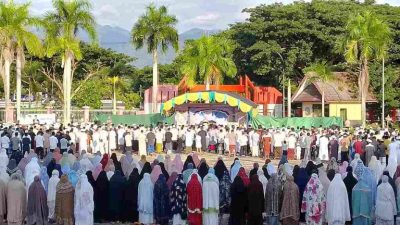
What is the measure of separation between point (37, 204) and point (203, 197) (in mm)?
3195

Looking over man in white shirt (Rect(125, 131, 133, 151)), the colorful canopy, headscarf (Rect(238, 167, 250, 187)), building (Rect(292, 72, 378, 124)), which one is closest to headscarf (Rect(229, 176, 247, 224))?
headscarf (Rect(238, 167, 250, 187))

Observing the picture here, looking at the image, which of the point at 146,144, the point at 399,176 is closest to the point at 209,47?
the point at 146,144

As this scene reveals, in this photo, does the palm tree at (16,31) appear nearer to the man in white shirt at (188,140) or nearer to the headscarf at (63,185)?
the man in white shirt at (188,140)

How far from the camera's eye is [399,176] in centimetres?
1341

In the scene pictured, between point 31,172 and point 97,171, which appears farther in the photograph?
point 97,171

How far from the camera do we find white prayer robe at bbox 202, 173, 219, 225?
1291cm

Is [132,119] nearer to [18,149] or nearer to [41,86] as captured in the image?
[18,149]

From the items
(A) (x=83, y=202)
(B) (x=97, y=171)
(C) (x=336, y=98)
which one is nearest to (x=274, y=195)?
(A) (x=83, y=202)

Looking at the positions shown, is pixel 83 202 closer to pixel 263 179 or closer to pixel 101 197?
pixel 101 197

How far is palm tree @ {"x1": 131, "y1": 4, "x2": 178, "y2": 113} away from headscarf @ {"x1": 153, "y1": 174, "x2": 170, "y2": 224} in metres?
26.8

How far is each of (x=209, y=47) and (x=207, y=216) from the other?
2727cm

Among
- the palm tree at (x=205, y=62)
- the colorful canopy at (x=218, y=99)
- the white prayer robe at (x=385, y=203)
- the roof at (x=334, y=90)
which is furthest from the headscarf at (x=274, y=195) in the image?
the roof at (x=334, y=90)

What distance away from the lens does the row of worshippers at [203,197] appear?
Result: 41.1 feet

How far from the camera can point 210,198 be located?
12.9 metres
